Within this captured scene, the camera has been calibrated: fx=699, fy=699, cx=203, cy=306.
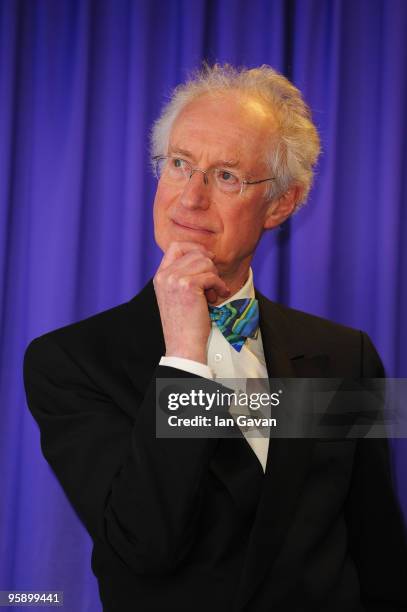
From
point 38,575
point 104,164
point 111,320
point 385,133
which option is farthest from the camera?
point 385,133

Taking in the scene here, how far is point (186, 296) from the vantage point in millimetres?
1329

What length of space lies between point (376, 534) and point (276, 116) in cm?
98

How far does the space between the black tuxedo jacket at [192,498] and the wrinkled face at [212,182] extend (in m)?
0.19

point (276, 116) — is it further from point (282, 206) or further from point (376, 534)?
point (376, 534)

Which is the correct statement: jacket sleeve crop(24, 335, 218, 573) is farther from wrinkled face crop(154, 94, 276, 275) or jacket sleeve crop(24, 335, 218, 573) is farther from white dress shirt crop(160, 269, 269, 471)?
wrinkled face crop(154, 94, 276, 275)

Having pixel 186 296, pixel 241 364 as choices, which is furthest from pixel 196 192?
pixel 241 364

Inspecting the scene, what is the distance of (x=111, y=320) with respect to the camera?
154cm

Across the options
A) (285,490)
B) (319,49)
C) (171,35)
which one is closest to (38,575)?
(285,490)

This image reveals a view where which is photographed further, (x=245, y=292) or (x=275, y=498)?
(x=245, y=292)

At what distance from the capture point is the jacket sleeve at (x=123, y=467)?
1189 mm

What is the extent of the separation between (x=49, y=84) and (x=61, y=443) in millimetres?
1241

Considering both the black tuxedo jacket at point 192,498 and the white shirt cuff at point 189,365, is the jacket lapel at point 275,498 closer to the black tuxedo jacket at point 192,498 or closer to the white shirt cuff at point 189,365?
the black tuxedo jacket at point 192,498

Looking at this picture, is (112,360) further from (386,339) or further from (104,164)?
(386,339)

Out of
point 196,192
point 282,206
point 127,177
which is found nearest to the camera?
point 196,192
